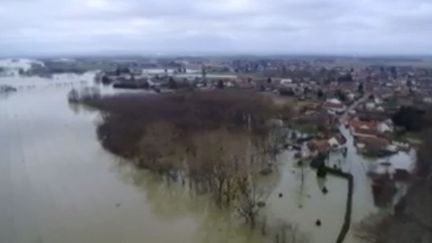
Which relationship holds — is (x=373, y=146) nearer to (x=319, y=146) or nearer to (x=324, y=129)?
(x=319, y=146)

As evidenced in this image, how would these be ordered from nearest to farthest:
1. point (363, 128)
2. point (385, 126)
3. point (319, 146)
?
point (319, 146) → point (363, 128) → point (385, 126)

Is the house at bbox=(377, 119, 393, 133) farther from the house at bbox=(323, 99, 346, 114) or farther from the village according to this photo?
the house at bbox=(323, 99, 346, 114)

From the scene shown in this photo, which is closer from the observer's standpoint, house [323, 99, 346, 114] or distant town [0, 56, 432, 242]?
distant town [0, 56, 432, 242]

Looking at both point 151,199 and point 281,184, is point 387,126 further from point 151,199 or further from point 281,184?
point 151,199

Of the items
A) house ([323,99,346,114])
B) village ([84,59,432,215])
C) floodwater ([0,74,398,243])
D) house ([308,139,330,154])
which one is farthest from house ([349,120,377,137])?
house ([323,99,346,114])

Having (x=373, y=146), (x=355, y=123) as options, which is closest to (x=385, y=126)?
(x=355, y=123)

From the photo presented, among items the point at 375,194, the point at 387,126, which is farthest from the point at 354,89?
the point at 375,194

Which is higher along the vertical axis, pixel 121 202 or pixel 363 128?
pixel 363 128

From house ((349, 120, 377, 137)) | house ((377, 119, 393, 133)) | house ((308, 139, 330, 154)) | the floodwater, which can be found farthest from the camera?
house ((377, 119, 393, 133))
